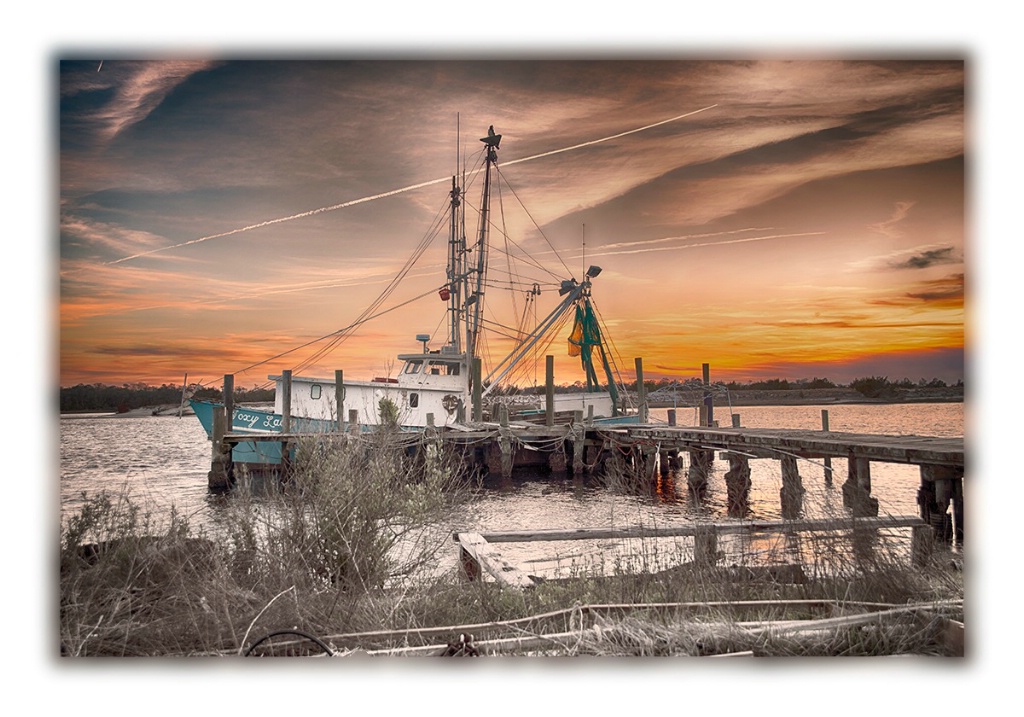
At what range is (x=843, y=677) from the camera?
2.72 metres

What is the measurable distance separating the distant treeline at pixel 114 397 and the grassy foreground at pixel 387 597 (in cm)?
49

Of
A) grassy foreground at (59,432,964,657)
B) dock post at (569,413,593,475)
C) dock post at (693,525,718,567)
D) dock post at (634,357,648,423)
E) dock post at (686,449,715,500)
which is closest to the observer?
grassy foreground at (59,432,964,657)

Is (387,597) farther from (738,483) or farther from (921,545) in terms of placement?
(738,483)

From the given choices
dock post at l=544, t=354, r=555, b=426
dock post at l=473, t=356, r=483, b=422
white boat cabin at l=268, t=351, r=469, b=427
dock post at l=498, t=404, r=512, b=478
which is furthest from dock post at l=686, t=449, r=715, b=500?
white boat cabin at l=268, t=351, r=469, b=427

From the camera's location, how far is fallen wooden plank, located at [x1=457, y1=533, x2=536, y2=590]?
352cm

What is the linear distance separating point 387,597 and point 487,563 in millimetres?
842

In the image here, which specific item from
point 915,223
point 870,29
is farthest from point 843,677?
point 870,29

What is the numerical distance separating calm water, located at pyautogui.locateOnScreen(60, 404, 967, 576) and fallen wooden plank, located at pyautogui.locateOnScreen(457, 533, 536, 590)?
21 cm

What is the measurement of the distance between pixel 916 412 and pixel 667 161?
7.95ft

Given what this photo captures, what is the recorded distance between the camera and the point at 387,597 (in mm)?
3141

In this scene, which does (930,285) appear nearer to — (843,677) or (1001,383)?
(1001,383)

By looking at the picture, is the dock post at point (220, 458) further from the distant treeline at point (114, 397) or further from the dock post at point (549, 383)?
the distant treeline at point (114, 397)

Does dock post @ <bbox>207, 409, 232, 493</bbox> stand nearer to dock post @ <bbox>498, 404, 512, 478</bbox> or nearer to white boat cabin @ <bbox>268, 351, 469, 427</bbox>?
white boat cabin @ <bbox>268, 351, 469, 427</bbox>

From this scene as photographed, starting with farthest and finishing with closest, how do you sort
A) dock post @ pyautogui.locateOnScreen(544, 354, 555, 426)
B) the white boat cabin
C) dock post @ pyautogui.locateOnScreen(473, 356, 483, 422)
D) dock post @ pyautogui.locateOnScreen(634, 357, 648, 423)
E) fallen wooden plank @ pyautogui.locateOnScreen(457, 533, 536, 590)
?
the white boat cabin, dock post @ pyautogui.locateOnScreen(634, 357, 648, 423), dock post @ pyautogui.locateOnScreen(473, 356, 483, 422), dock post @ pyautogui.locateOnScreen(544, 354, 555, 426), fallen wooden plank @ pyautogui.locateOnScreen(457, 533, 536, 590)
